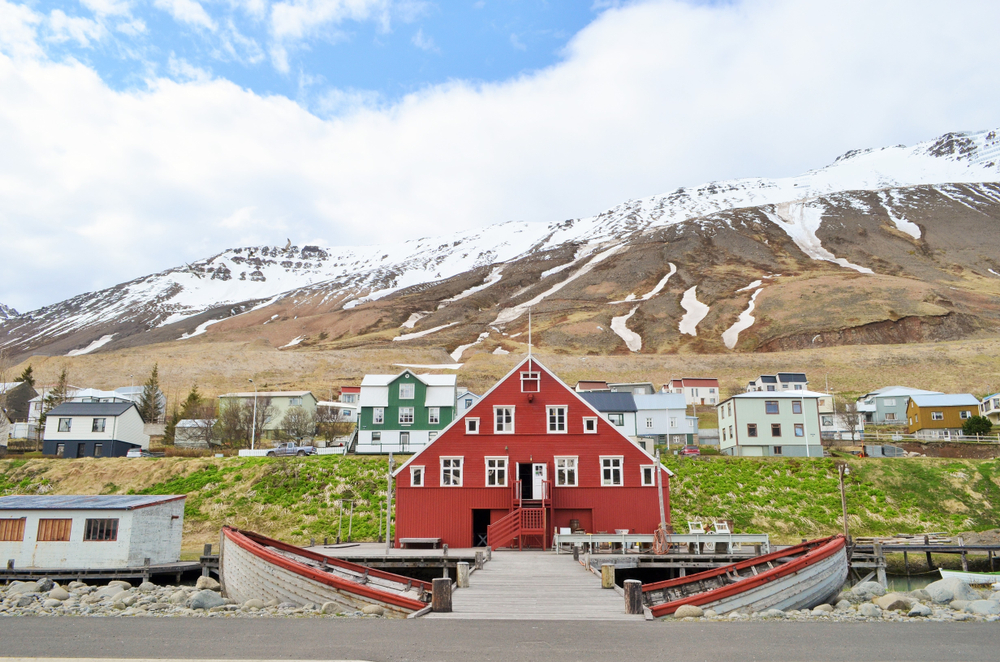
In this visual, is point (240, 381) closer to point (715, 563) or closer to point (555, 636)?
point (715, 563)

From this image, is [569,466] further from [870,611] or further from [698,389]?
[698,389]

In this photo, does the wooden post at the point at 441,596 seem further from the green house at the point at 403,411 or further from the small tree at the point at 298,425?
the small tree at the point at 298,425

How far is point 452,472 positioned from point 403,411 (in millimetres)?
25220

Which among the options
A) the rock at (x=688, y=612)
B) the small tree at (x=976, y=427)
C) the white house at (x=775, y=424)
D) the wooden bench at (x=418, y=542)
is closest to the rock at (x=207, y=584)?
the wooden bench at (x=418, y=542)

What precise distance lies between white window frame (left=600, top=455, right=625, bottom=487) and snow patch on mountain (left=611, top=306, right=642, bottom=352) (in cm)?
12334

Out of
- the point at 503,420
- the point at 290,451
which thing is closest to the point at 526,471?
the point at 503,420

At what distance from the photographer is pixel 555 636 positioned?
49.7 feet

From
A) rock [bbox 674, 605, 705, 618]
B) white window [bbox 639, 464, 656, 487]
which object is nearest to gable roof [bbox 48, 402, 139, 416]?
white window [bbox 639, 464, 656, 487]

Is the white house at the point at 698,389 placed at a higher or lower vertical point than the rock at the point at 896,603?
higher

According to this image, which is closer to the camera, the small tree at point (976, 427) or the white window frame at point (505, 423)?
the white window frame at point (505, 423)

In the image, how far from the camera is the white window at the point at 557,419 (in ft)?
121

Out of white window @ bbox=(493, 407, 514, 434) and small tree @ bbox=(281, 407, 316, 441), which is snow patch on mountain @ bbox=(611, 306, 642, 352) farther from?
white window @ bbox=(493, 407, 514, 434)

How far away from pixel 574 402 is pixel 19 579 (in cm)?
2440

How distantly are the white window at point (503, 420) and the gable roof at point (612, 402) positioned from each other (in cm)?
2275
